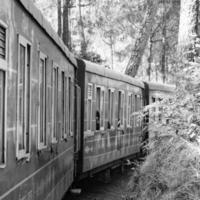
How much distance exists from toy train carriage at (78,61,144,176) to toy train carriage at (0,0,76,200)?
13.2 feet

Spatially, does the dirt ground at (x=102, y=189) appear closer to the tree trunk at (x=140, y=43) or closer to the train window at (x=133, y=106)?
the train window at (x=133, y=106)

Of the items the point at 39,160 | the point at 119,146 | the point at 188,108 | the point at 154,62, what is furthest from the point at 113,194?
the point at 154,62

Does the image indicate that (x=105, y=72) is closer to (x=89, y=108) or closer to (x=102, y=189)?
(x=89, y=108)

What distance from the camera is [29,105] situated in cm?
608

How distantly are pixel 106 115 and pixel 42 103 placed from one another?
28.9ft

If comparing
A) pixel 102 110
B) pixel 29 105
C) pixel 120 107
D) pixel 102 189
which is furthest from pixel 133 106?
pixel 29 105

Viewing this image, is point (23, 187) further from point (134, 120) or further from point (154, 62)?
point (154, 62)

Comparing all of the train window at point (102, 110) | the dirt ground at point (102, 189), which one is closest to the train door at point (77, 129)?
the dirt ground at point (102, 189)

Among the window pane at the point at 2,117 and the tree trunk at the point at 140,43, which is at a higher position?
the tree trunk at the point at 140,43

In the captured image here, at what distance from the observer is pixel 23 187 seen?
5848 mm

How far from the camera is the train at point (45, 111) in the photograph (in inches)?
198

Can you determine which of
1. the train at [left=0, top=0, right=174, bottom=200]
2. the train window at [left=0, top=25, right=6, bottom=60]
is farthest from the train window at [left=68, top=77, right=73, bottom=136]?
the train window at [left=0, top=25, right=6, bottom=60]

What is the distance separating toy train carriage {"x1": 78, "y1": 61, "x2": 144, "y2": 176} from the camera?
1399 cm

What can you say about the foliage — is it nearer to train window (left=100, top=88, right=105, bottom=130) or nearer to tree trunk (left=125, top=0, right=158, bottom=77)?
train window (left=100, top=88, right=105, bottom=130)
